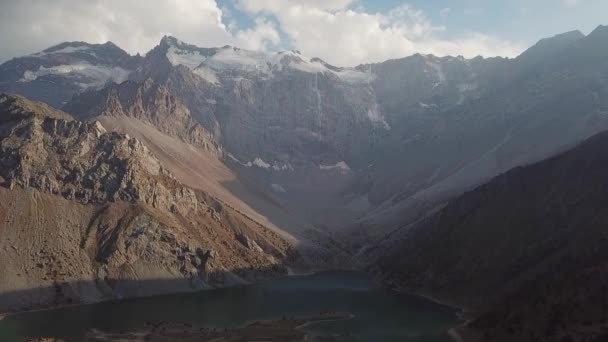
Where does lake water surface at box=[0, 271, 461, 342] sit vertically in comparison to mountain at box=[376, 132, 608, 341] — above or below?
below

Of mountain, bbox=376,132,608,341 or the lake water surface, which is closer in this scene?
mountain, bbox=376,132,608,341

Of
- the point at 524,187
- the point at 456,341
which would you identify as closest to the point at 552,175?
the point at 524,187

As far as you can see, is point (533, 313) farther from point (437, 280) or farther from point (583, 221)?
point (437, 280)

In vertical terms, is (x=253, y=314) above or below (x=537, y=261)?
below

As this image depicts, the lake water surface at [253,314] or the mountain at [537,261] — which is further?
the lake water surface at [253,314]

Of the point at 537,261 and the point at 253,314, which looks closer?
the point at 537,261
